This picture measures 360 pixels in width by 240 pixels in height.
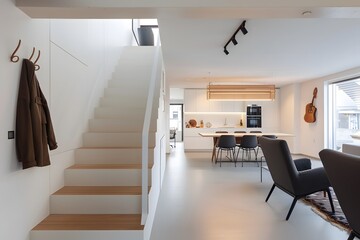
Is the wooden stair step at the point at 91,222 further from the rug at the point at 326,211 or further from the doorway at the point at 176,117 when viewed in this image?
the doorway at the point at 176,117

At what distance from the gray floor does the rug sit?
9 cm

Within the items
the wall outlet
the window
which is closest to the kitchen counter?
the window

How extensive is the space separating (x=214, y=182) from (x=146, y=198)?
270 cm

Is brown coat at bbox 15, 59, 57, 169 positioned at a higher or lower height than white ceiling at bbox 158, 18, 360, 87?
lower

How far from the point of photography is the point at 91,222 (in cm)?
233

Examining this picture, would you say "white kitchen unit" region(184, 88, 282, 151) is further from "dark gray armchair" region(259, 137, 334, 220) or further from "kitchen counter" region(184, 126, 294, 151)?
"dark gray armchair" region(259, 137, 334, 220)

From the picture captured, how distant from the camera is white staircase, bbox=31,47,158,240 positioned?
7.18 ft

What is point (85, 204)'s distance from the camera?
2.51 meters

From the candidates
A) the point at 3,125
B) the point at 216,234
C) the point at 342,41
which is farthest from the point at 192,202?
the point at 342,41

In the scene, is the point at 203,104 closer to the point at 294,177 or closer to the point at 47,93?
the point at 294,177

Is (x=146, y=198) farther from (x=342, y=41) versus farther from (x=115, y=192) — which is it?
(x=342, y=41)

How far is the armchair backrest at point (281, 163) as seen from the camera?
3119 mm

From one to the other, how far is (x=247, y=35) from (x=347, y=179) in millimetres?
2622

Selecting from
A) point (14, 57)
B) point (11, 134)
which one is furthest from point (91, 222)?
point (14, 57)
